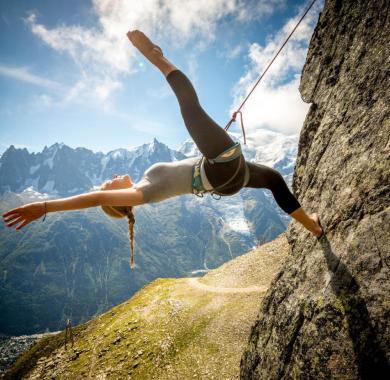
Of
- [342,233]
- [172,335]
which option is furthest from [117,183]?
[172,335]

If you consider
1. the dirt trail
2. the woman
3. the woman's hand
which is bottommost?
the dirt trail

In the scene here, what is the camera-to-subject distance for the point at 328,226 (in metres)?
6.85

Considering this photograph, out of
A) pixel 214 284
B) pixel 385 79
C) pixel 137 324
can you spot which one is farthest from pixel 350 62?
pixel 214 284

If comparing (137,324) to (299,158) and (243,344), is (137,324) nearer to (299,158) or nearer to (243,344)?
(243,344)

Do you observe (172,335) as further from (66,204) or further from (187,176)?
(66,204)

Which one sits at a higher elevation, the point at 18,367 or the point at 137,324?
the point at 137,324

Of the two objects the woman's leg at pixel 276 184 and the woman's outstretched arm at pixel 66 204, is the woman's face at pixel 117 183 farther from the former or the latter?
the woman's leg at pixel 276 184

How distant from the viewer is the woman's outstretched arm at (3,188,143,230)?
477 cm

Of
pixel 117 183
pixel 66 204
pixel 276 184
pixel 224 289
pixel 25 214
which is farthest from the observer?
pixel 224 289

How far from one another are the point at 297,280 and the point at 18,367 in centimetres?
3478

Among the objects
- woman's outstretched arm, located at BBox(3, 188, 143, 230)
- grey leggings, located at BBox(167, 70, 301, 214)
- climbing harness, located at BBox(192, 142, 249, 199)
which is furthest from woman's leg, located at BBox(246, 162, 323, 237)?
woman's outstretched arm, located at BBox(3, 188, 143, 230)

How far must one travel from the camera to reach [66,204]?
4.96 m

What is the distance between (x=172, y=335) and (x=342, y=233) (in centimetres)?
2050

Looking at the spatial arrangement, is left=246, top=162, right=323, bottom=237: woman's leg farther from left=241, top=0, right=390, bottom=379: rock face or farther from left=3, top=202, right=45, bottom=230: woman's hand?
left=3, top=202, right=45, bottom=230: woman's hand
